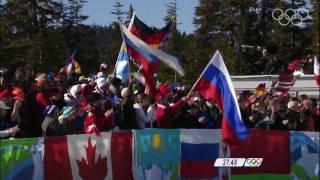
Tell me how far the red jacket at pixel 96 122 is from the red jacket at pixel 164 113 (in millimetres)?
1138


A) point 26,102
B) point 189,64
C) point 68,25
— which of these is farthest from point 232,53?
point 26,102

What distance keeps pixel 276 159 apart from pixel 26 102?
4.55 meters

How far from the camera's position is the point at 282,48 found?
69438mm

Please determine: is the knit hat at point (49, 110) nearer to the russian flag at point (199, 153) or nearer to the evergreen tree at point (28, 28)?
the russian flag at point (199, 153)

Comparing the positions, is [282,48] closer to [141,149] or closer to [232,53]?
[232,53]

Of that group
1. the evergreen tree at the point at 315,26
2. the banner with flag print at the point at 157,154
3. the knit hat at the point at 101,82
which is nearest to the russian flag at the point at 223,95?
the banner with flag print at the point at 157,154

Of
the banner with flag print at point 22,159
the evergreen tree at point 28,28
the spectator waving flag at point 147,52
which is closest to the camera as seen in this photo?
the banner with flag print at point 22,159

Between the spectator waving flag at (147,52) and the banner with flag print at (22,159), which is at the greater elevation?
the spectator waving flag at (147,52)

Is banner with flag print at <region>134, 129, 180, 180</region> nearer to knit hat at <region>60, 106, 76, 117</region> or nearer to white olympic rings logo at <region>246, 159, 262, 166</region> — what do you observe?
knit hat at <region>60, 106, 76, 117</region>
